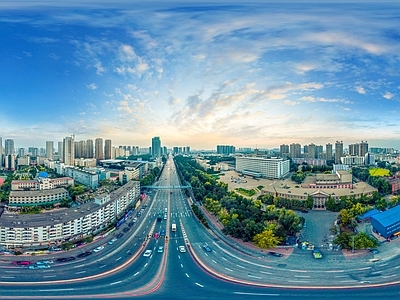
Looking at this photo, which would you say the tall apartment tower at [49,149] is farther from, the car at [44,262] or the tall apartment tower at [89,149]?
the car at [44,262]

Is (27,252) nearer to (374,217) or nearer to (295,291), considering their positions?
(295,291)

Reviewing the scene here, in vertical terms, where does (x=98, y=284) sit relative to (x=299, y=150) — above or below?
below

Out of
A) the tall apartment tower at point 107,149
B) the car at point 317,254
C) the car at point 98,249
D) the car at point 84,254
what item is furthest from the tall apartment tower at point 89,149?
the car at point 317,254

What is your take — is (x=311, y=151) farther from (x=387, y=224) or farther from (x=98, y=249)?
(x=98, y=249)

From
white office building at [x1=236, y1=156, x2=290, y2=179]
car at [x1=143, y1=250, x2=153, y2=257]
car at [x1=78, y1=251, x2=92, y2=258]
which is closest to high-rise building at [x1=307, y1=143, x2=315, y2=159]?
white office building at [x1=236, y1=156, x2=290, y2=179]

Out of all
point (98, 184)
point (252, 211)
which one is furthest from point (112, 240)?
point (98, 184)

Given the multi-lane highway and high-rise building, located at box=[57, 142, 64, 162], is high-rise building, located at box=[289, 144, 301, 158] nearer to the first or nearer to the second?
high-rise building, located at box=[57, 142, 64, 162]

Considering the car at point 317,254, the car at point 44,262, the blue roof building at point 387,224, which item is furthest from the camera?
the blue roof building at point 387,224
